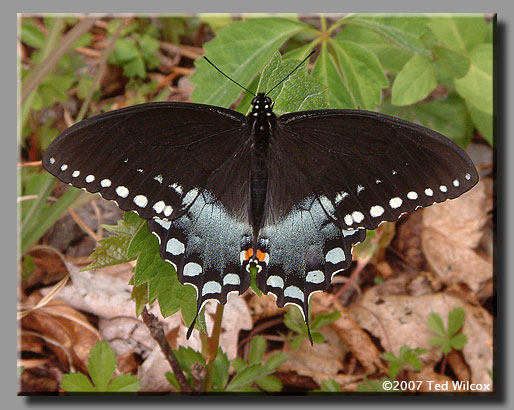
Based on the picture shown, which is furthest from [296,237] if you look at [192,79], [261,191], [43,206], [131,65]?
[131,65]

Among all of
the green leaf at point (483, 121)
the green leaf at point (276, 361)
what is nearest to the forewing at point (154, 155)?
the green leaf at point (276, 361)

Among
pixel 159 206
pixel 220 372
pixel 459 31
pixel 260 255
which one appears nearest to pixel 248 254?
pixel 260 255

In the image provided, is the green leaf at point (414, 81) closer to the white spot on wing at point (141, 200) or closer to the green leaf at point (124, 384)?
the white spot on wing at point (141, 200)

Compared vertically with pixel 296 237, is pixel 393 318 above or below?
below

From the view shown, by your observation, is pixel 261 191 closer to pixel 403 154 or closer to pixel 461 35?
pixel 403 154

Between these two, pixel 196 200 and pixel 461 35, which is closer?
pixel 196 200

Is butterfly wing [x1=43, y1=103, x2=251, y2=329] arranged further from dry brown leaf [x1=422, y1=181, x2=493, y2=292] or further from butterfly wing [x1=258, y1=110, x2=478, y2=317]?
dry brown leaf [x1=422, y1=181, x2=493, y2=292]

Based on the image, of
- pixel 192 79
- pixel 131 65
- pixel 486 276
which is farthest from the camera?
pixel 131 65

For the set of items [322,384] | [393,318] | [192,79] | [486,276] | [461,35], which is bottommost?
[322,384]
